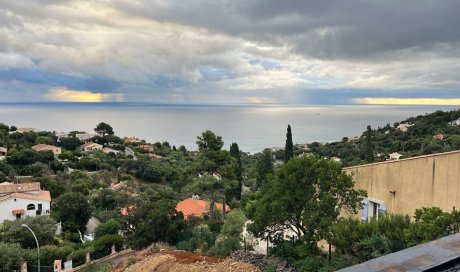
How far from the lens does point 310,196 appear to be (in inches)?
347

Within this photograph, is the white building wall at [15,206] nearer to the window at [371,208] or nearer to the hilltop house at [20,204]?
the hilltop house at [20,204]

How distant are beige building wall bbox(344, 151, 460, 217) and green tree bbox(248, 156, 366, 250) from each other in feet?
2.73

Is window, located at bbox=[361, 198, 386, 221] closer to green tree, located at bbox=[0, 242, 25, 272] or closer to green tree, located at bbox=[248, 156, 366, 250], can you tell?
green tree, located at bbox=[248, 156, 366, 250]

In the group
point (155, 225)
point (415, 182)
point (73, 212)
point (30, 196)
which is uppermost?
point (415, 182)

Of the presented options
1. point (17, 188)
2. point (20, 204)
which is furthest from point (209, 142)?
Result: point (17, 188)

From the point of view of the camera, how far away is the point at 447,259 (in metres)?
2.36

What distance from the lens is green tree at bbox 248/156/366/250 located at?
8.54 metres

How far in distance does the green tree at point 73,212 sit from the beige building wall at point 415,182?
22430 millimetres

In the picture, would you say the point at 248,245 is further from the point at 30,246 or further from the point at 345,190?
the point at 30,246

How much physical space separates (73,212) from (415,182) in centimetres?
2489

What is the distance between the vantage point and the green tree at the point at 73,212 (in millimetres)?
26623

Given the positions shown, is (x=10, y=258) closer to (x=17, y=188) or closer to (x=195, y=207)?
(x=195, y=207)

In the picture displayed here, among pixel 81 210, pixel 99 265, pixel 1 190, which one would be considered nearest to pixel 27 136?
pixel 1 190

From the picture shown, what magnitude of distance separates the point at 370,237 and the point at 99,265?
13692 millimetres
